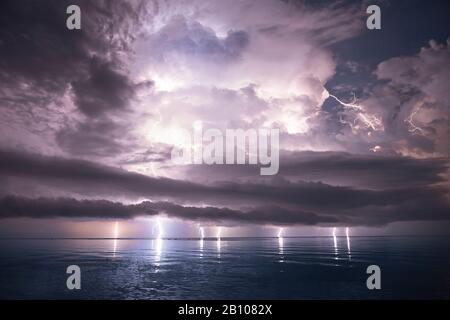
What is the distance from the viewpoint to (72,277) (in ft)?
196

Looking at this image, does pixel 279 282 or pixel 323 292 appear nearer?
pixel 323 292

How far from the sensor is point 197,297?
38.0 metres
